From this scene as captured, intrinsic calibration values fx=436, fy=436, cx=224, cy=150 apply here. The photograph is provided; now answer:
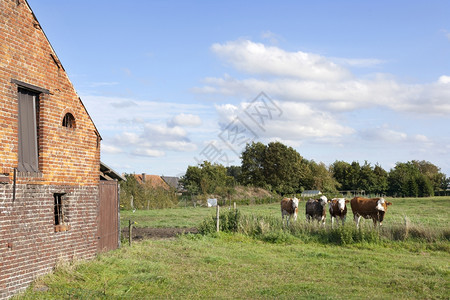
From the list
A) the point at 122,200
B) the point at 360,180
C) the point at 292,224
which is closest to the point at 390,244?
the point at 292,224

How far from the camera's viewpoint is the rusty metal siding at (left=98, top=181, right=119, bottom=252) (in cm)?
1454

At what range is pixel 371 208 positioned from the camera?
2053 cm

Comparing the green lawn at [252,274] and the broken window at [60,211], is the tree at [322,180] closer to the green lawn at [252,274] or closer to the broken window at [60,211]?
the green lawn at [252,274]

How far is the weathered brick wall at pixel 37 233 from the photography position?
32.4 ft

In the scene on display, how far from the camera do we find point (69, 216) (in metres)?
12.5

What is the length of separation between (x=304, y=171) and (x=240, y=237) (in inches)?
2196

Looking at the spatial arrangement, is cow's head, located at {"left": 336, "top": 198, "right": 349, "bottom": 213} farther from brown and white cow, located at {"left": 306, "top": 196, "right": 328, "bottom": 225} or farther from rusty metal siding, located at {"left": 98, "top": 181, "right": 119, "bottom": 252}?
rusty metal siding, located at {"left": 98, "top": 181, "right": 119, "bottom": 252}

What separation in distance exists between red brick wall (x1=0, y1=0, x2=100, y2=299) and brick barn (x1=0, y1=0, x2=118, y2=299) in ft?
0.08

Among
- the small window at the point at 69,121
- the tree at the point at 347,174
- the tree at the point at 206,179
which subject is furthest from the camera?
the tree at the point at 347,174

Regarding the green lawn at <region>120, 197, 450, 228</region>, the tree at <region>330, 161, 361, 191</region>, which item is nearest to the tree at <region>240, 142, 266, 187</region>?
the tree at <region>330, 161, 361, 191</region>

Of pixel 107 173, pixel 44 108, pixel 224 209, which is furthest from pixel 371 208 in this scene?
pixel 44 108

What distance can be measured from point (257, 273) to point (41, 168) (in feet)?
21.5

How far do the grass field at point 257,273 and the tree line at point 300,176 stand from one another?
156 feet

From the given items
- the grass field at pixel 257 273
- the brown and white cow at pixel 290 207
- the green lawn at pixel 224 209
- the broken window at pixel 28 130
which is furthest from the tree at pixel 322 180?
the broken window at pixel 28 130
